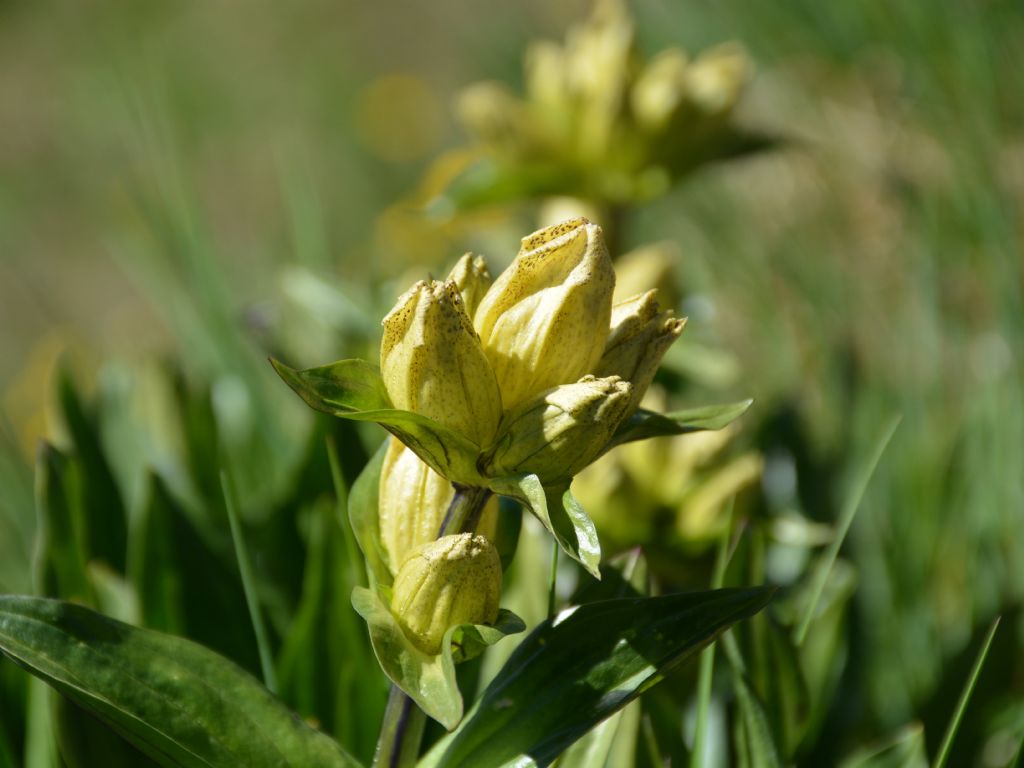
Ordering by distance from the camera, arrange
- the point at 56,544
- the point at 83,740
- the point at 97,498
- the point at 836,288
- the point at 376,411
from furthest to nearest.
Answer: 1. the point at 836,288
2. the point at 97,498
3. the point at 56,544
4. the point at 83,740
5. the point at 376,411

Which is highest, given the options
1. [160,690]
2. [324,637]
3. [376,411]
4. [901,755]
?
[376,411]

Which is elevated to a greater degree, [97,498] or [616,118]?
[616,118]

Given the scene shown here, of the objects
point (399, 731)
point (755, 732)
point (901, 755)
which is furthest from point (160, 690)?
point (901, 755)

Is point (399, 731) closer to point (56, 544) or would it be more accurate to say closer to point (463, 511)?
point (463, 511)

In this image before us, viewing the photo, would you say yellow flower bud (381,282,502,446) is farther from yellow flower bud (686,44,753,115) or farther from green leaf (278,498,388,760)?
yellow flower bud (686,44,753,115)

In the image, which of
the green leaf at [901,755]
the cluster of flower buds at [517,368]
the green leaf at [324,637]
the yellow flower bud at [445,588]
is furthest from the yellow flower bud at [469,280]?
the green leaf at [901,755]

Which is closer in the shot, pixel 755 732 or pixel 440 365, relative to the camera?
pixel 440 365

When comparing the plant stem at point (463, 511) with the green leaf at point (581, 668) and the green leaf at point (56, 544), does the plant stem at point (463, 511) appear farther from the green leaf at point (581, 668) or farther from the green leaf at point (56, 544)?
the green leaf at point (56, 544)

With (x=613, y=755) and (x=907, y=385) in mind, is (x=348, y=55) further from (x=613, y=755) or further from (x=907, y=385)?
(x=613, y=755)
